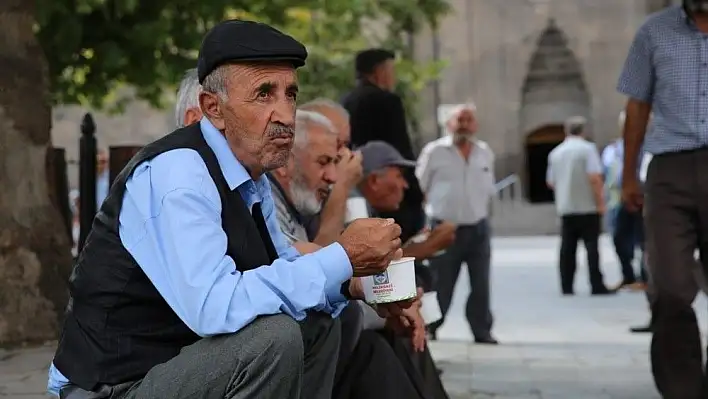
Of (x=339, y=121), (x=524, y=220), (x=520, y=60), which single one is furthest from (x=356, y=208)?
(x=520, y=60)

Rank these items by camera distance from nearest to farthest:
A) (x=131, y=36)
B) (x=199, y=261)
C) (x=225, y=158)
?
(x=199, y=261), (x=225, y=158), (x=131, y=36)

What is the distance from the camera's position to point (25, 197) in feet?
26.4

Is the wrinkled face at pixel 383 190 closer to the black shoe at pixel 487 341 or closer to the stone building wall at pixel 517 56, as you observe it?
the black shoe at pixel 487 341

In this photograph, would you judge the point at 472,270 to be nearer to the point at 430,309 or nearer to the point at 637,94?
the point at 637,94

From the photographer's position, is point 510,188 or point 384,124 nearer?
point 384,124

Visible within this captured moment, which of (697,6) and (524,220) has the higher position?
(697,6)

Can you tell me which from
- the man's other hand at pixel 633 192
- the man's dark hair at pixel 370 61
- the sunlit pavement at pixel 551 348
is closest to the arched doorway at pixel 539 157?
the sunlit pavement at pixel 551 348

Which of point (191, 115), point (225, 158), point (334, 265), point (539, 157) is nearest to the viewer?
point (334, 265)

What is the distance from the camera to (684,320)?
5.77m

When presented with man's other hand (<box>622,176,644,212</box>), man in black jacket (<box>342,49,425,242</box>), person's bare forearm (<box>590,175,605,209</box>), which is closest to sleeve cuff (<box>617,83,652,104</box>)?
man's other hand (<box>622,176,644,212</box>)

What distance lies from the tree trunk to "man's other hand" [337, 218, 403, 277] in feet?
16.9

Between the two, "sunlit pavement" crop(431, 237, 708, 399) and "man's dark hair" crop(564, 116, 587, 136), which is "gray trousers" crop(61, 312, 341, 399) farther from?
"man's dark hair" crop(564, 116, 587, 136)

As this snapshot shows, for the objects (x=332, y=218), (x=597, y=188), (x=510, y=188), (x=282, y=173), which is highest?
(x=282, y=173)

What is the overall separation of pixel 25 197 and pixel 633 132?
376 centimetres
